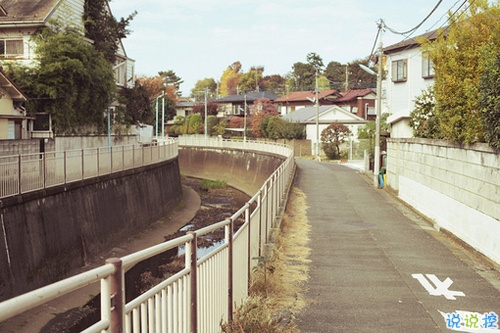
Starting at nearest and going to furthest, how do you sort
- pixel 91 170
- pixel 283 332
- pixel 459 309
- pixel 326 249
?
pixel 283 332, pixel 459 309, pixel 326 249, pixel 91 170

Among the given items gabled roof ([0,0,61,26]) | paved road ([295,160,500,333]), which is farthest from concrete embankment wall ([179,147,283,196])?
paved road ([295,160,500,333])

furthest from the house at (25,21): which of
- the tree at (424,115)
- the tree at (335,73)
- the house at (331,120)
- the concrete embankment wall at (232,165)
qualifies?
the tree at (335,73)

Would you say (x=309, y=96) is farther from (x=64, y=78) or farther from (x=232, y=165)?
(x=64, y=78)

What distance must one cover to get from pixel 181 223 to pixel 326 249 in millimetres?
17000

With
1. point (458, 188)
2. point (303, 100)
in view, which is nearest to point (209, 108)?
point (303, 100)

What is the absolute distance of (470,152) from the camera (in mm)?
13141

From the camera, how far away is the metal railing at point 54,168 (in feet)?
47.8

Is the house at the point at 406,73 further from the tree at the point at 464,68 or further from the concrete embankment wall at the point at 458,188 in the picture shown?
the tree at the point at 464,68

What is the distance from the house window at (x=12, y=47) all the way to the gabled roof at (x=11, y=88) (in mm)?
5754

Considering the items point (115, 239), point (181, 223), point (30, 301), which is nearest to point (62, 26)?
point (181, 223)

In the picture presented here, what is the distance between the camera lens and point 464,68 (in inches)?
557

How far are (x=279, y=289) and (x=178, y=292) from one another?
4.78 m

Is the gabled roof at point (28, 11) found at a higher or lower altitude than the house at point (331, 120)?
higher

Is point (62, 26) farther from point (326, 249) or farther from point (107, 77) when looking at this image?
point (326, 249)
